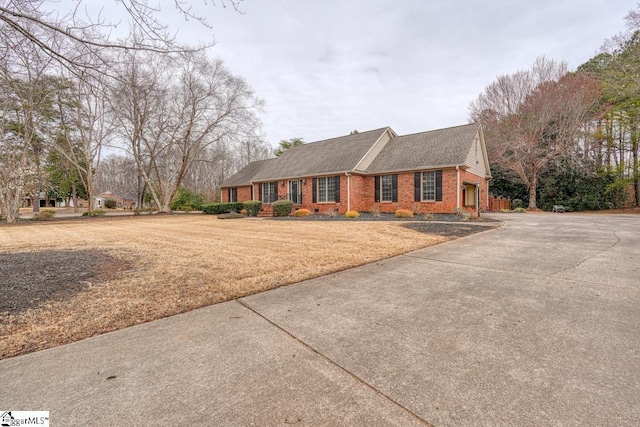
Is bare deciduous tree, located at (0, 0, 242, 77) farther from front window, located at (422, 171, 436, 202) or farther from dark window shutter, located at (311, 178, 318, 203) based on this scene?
dark window shutter, located at (311, 178, 318, 203)

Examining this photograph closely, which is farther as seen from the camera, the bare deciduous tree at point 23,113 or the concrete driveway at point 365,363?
the bare deciduous tree at point 23,113

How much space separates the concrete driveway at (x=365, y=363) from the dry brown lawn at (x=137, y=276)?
0.37 metres

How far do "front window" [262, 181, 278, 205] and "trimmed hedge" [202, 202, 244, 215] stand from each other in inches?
84.6

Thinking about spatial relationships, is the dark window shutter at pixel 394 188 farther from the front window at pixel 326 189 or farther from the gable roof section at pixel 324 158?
the front window at pixel 326 189

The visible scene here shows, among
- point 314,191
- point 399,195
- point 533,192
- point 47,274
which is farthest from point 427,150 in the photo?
point 47,274

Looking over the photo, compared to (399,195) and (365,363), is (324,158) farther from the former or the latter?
(365,363)

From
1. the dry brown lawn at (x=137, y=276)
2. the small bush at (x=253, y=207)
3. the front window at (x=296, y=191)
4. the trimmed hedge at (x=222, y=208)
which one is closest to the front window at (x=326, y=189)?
the front window at (x=296, y=191)

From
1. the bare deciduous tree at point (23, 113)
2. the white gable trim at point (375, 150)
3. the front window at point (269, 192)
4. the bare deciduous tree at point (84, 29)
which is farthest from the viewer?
the front window at point (269, 192)

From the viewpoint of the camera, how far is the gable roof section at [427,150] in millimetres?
15156

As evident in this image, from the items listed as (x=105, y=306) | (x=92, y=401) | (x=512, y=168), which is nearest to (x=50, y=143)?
(x=105, y=306)

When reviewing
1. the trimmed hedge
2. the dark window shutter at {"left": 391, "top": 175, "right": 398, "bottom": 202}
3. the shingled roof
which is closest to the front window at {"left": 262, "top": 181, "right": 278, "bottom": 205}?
the shingled roof

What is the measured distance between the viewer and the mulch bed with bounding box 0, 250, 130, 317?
347 cm

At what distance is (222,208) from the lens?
23.4m

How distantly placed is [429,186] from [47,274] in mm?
15609
